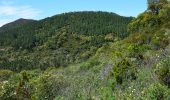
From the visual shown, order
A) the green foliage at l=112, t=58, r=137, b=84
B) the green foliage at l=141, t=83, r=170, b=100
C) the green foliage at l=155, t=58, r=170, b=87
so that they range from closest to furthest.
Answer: the green foliage at l=141, t=83, r=170, b=100, the green foliage at l=155, t=58, r=170, b=87, the green foliage at l=112, t=58, r=137, b=84

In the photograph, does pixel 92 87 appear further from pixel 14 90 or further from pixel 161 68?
pixel 14 90

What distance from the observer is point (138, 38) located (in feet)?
256

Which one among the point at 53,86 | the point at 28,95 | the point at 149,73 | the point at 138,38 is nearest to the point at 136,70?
the point at 149,73

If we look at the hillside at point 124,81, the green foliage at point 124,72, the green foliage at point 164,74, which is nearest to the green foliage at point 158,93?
the hillside at point 124,81

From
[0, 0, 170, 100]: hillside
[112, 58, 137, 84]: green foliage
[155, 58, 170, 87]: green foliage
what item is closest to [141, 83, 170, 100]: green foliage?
[0, 0, 170, 100]: hillside

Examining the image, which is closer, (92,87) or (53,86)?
(92,87)

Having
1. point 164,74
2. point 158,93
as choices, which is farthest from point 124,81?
Result: point 158,93

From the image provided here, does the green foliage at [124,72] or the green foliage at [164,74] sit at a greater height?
the green foliage at [164,74]

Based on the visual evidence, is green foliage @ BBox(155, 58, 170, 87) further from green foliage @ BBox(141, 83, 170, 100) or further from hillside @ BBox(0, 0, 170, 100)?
green foliage @ BBox(141, 83, 170, 100)

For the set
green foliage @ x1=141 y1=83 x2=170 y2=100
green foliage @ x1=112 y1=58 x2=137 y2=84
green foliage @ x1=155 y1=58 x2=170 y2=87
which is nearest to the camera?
green foliage @ x1=141 y1=83 x2=170 y2=100

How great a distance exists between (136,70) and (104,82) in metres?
4.20

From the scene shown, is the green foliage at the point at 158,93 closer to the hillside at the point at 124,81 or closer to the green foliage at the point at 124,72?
the hillside at the point at 124,81

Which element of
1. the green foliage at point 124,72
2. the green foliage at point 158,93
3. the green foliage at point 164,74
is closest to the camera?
the green foliage at point 158,93

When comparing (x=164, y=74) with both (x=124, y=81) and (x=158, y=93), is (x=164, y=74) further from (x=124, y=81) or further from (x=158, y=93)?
(x=124, y=81)
